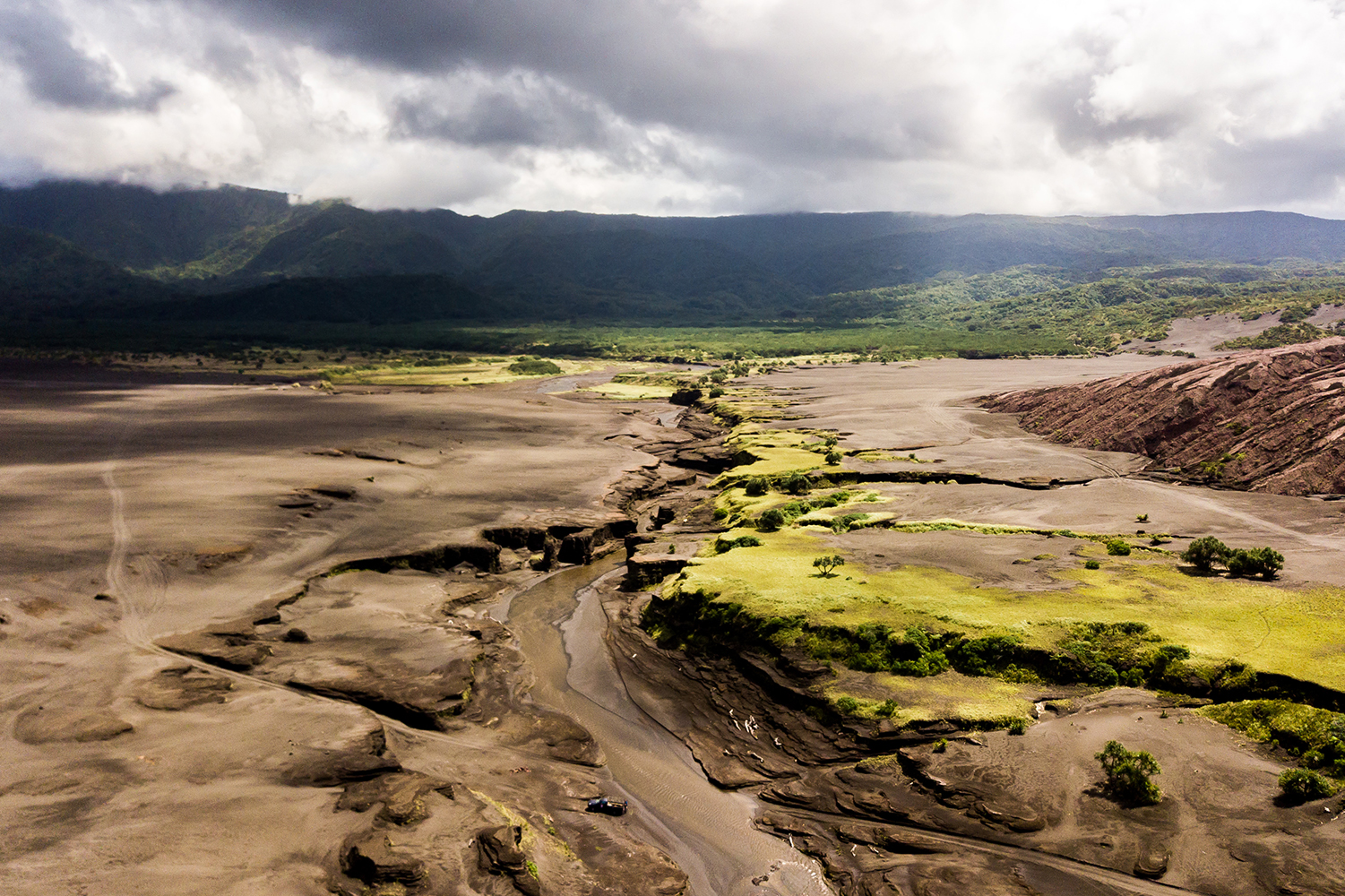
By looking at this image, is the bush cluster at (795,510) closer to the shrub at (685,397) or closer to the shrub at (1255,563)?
the shrub at (1255,563)

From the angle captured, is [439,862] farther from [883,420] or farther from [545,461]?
[883,420]

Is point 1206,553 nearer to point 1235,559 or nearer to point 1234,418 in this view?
point 1235,559

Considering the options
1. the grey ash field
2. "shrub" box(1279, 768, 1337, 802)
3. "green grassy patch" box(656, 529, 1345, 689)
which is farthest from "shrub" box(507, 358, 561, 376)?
"shrub" box(1279, 768, 1337, 802)

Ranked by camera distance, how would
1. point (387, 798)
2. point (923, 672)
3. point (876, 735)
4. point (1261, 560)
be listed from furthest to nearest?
point (1261, 560)
point (923, 672)
point (876, 735)
point (387, 798)

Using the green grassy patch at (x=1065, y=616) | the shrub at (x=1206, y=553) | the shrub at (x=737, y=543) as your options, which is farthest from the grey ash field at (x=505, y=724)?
the shrub at (x=1206, y=553)

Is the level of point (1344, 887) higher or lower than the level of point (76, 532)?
lower

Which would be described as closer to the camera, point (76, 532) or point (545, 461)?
point (76, 532)

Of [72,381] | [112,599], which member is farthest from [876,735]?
[72,381]

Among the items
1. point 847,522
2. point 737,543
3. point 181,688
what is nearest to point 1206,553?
point 847,522
